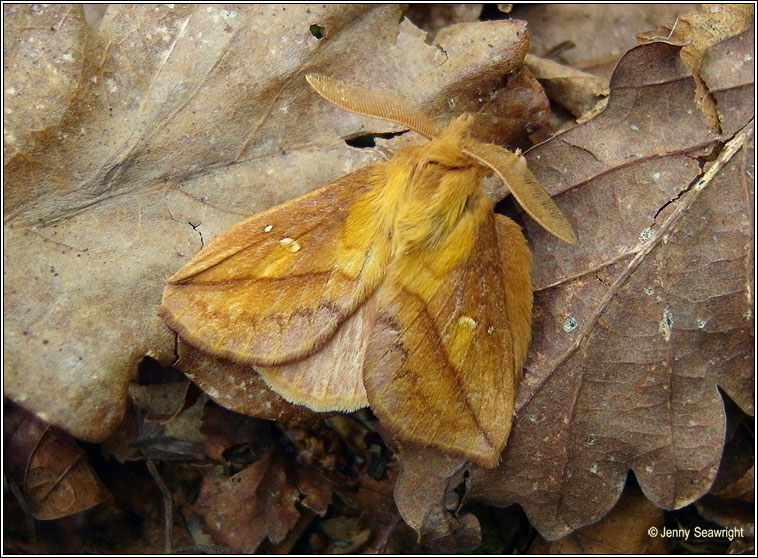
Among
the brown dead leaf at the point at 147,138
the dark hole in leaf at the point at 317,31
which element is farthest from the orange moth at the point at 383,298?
the dark hole in leaf at the point at 317,31

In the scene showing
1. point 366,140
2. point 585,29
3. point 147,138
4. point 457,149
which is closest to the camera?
point 457,149

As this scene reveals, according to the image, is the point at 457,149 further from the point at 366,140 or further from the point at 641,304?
the point at 641,304

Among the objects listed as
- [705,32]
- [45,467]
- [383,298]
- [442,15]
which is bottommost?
[45,467]

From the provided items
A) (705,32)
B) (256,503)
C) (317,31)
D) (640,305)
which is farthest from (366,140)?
(256,503)

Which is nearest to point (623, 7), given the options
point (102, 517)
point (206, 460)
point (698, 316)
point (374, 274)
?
point (698, 316)

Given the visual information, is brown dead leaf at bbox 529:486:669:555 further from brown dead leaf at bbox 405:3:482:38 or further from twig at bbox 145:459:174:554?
brown dead leaf at bbox 405:3:482:38

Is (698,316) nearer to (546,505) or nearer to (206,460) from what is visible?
(546,505)
